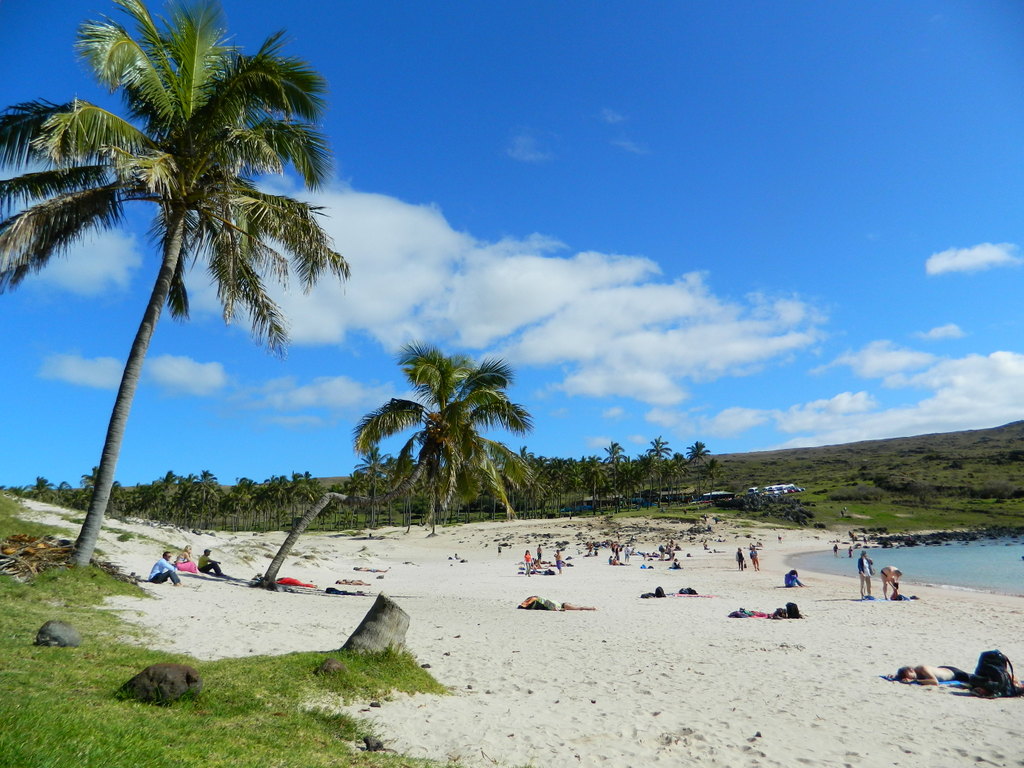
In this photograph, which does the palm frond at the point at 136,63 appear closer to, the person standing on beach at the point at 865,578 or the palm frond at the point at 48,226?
the palm frond at the point at 48,226

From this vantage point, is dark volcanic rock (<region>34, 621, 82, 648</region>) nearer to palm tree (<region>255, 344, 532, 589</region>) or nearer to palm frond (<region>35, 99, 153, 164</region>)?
palm frond (<region>35, 99, 153, 164</region>)

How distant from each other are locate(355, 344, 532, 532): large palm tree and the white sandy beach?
13.0 feet

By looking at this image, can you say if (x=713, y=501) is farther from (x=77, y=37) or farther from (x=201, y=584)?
(x=77, y=37)

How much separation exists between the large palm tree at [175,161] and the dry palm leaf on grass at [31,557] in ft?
1.54

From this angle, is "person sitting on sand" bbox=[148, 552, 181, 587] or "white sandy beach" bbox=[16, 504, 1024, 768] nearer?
"white sandy beach" bbox=[16, 504, 1024, 768]

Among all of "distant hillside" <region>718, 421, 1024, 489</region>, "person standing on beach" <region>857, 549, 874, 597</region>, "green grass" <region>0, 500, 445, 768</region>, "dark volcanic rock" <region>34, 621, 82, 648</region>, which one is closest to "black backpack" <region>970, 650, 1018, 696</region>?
"green grass" <region>0, 500, 445, 768</region>

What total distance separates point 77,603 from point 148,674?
6.21 meters

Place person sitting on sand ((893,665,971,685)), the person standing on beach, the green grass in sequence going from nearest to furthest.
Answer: the green grass → person sitting on sand ((893,665,971,685)) → the person standing on beach

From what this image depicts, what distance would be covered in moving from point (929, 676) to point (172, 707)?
34.1 ft

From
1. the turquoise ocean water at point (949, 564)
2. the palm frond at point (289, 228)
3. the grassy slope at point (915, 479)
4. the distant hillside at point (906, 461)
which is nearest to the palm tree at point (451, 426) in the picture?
the palm frond at point (289, 228)

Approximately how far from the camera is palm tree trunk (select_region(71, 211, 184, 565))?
1152 centimetres

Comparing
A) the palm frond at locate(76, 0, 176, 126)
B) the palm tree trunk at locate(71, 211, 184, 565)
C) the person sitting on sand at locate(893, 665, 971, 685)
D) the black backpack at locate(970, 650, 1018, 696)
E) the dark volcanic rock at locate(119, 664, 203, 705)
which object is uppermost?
the palm frond at locate(76, 0, 176, 126)

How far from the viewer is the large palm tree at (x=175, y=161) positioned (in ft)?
34.8

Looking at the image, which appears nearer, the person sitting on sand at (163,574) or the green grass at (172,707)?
the green grass at (172,707)
